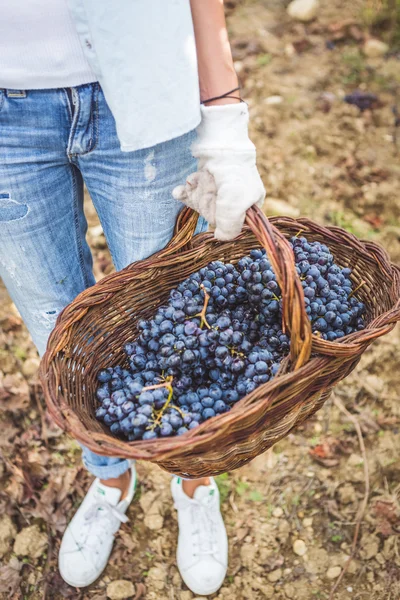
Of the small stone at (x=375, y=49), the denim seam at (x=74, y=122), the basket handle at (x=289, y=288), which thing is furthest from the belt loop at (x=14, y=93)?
the small stone at (x=375, y=49)

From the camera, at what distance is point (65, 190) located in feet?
4.42

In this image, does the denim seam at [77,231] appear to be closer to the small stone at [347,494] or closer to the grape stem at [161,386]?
the grape stem at [161,386]

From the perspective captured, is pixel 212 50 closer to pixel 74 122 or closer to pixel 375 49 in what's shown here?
pixel 74 122

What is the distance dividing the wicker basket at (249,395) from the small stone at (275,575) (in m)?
0.75

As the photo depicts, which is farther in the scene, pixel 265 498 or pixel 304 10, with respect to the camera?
pixel 304 10

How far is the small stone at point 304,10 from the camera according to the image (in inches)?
168

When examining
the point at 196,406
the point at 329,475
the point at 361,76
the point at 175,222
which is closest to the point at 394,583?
the point at 329,475

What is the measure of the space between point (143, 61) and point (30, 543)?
1677 mm

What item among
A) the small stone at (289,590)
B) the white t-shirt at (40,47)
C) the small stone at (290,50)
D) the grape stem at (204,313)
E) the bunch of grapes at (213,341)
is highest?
the white t-shirt at (40,47)

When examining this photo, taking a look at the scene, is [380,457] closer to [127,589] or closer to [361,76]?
[127,589]

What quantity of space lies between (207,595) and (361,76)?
361cm

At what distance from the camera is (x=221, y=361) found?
1.28 m

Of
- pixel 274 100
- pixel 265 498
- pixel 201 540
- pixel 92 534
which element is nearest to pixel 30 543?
pixel 92 534

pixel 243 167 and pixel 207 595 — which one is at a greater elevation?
pixel 243 167
